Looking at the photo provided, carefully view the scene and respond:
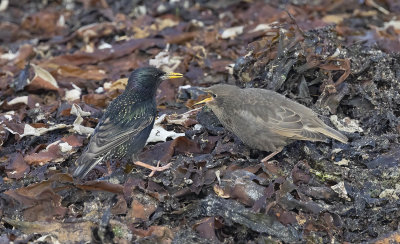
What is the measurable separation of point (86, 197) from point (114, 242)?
0.80 meters

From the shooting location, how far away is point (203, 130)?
6207 mm

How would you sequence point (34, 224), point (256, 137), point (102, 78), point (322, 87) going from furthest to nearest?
point (102, 78) → point (322, 87) → point (256, 137) → point (34, 224)

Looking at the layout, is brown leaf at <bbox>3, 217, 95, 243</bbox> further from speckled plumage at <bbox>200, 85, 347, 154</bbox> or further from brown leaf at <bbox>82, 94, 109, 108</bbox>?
brown leaf at <bbox>82, 94, 109, 108</bbox>

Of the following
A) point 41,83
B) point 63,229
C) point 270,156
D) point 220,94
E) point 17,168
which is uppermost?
point 220,94

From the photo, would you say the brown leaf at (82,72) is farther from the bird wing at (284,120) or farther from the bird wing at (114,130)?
the bird wing at (284,120)

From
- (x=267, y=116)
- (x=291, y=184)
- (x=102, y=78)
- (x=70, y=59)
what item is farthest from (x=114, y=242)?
(x=70, y=59)

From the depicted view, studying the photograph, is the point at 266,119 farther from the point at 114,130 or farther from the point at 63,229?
the point at 63,229

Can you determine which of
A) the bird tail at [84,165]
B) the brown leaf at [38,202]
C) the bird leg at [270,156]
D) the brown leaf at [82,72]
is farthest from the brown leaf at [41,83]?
the bird leg at [270,156]

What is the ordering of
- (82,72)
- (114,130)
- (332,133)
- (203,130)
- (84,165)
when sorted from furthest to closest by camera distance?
(82,72) < (203,130) < (114,130) < (332,133) < (84,165)

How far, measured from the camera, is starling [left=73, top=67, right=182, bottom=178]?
5.49 m

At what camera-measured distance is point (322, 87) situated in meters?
6.33

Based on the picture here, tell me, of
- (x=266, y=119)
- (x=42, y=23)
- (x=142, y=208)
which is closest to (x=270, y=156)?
(x=266, y=119)

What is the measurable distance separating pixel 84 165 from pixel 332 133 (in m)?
2.16

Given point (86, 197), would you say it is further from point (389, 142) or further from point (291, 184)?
point (389, 142)
